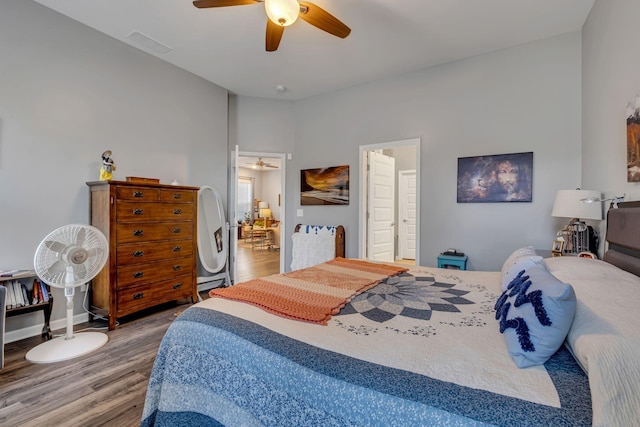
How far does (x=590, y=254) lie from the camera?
7.30 feet

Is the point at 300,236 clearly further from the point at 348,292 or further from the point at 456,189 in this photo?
the point at 348,292

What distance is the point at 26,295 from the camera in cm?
247

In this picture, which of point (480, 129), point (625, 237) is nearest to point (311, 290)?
point (625, 237)

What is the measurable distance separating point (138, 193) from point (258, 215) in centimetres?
756

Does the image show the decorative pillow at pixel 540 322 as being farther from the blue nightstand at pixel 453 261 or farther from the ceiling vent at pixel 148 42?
the ceiling vent at pixel 148 42

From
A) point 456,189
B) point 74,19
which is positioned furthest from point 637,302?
point 74,19

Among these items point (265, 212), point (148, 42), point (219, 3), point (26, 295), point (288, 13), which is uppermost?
point (148, 42)

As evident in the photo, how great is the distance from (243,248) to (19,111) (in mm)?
6305

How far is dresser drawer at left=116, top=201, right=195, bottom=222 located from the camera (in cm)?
284

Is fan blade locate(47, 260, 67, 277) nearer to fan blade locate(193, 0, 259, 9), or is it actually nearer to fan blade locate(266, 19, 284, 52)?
fan blade locate(193, 0, 259, 9)

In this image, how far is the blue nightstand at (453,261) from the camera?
3.24 meters

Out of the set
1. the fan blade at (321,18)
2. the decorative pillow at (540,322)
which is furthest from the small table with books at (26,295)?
the decorative pillow at (540,322)

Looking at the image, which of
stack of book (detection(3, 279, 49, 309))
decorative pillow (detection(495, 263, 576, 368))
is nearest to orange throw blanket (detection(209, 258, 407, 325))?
decorative pillow (detection(495, 263, 576, 368))

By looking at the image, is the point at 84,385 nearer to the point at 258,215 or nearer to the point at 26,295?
the point at 26,295
